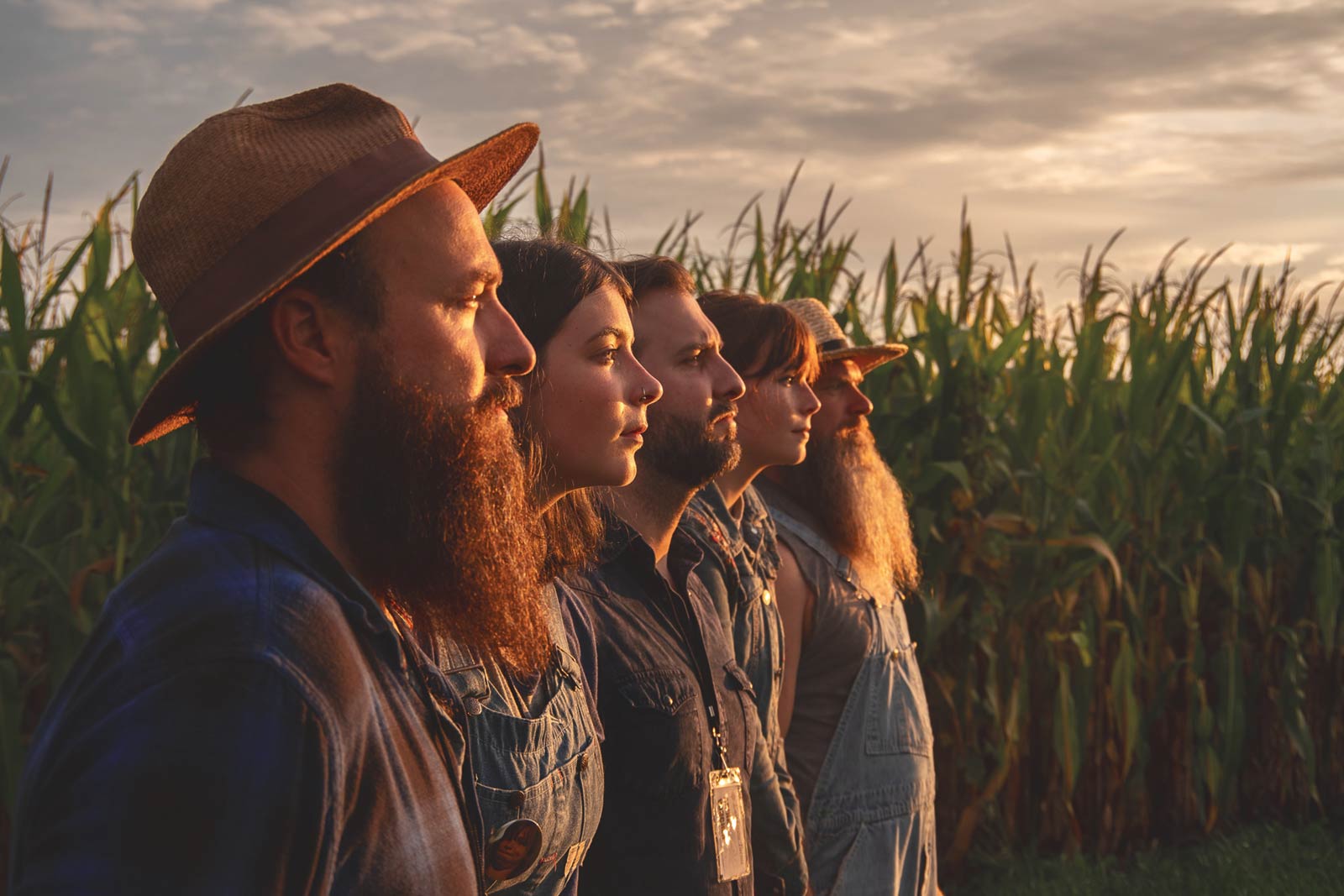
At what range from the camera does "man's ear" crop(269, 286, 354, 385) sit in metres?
1.33

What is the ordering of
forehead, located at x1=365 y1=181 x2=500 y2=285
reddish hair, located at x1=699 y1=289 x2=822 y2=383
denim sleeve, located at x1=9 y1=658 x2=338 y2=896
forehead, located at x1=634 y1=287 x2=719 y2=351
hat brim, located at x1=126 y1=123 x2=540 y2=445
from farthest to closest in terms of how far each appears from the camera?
reddish hair, located at x1=699 y1=289 x2=822 y2=383
forehead, located at x1=634 y1=287 x2=719 y2=351
forehead, located at x1=365 y1=181 x2=500 y2=285
hat brim, located at x1=126 y1=123 x2=540 y2=445
denim sleeve, located at x1=9 y1=658 x2=338 y2=896

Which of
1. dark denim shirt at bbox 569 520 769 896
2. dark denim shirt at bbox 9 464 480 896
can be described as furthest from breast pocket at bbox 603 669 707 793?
dark denim shirt at bbox 9 464 480 896

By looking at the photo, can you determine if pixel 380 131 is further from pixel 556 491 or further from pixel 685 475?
pixel 685 475

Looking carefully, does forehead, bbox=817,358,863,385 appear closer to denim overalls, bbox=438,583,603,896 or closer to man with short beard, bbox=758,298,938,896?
man with short beard, bbox=758,298,938,896

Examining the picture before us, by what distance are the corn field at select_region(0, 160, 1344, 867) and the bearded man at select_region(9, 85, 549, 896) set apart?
248 cm

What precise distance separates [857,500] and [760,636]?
0.72 m

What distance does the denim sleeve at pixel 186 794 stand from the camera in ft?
3.23

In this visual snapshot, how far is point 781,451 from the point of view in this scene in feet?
10.6

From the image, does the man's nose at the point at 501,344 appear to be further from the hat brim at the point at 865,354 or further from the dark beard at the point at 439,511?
the hat brim at the point at 865,354

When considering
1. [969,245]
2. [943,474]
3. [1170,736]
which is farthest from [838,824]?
[1170,736]

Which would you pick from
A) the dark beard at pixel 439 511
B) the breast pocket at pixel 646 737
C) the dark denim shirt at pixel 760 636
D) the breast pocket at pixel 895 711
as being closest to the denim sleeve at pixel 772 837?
the dark denim shirt at pixel 760 636

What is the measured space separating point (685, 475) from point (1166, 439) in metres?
3.92

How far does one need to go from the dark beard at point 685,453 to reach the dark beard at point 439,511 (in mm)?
1060

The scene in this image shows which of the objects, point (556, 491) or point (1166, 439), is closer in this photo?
point (556, 491)
